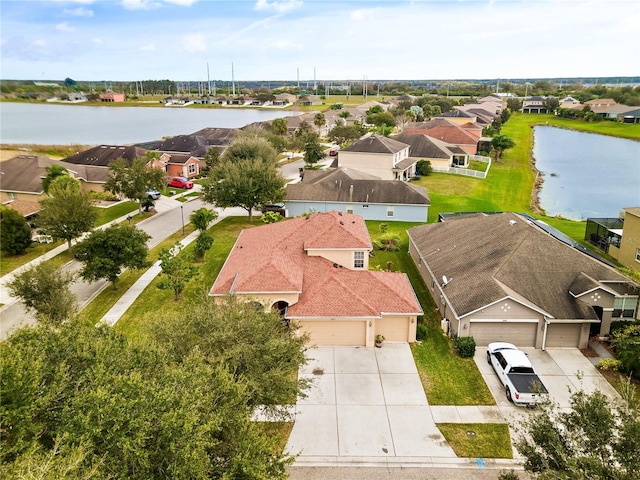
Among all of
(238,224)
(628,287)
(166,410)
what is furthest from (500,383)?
(238,224)

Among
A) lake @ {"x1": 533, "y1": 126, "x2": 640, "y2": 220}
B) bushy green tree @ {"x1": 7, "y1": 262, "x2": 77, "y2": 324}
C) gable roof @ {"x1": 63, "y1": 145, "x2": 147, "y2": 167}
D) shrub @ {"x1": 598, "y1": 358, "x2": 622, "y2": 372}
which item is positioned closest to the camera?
shrub @ {"x1": 598, "y1": 358, "x2": 622, "y2": 372}

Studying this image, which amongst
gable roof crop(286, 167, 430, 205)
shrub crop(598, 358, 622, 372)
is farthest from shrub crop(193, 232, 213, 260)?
shrub crop(598, 358, 622, 372)

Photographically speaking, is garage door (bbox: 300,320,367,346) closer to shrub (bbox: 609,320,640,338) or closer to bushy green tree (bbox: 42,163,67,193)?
shrub (bbox: 609,320,640,338)

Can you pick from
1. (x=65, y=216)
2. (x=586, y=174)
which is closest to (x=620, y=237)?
(x=65, y=216)

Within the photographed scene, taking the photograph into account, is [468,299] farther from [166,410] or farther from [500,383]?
[166,410]

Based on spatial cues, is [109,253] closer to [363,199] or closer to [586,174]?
[363,199]

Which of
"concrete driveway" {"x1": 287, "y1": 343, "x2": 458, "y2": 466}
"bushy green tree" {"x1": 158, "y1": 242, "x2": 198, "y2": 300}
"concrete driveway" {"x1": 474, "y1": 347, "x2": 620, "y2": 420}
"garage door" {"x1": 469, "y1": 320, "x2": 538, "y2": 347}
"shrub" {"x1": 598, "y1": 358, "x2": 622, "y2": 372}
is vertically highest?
"bushy green tree" {"x1": 158, "y1": 242, "x2": 198, "y2": 300}

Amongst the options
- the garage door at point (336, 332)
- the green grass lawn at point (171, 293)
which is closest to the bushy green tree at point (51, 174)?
the green grass lawn at point (171, 293)
